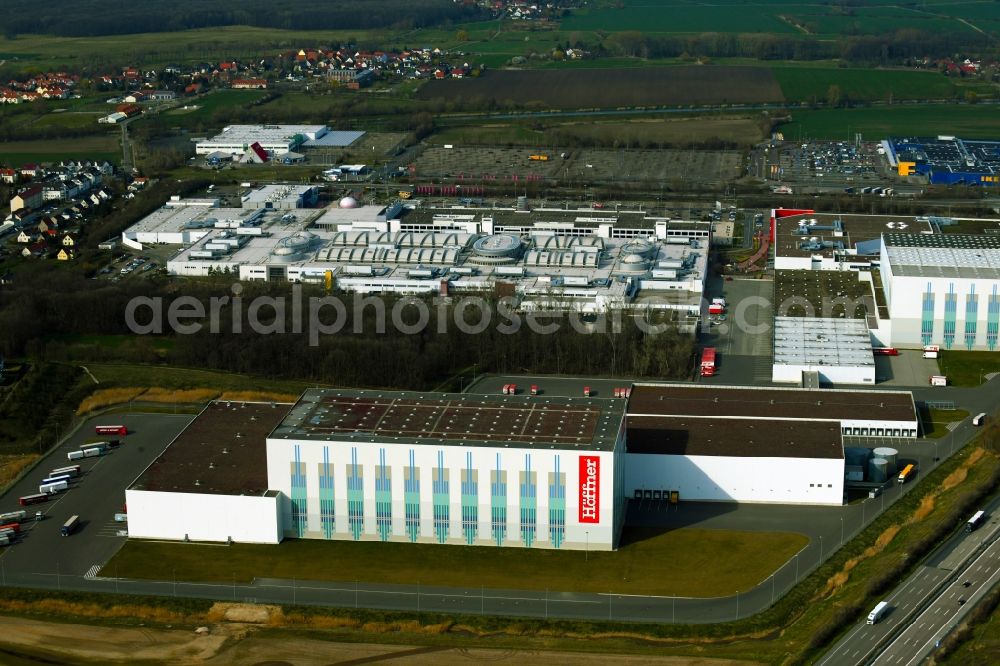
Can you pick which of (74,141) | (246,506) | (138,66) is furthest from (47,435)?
(138,66)

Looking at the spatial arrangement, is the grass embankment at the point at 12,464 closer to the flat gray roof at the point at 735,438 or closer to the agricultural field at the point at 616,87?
the flat gray roof at the point at 735,438

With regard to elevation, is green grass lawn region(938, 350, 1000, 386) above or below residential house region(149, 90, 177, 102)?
below

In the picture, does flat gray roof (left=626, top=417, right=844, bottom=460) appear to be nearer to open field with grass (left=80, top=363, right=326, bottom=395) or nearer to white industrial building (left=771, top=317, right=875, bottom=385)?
white industrial building (left=771, top=317, right=875, bottom=385)

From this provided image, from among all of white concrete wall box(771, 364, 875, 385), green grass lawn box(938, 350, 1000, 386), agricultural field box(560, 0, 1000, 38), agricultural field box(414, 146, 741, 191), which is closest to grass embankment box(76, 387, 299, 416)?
white concrete wall box(771, 364, 875, 385)

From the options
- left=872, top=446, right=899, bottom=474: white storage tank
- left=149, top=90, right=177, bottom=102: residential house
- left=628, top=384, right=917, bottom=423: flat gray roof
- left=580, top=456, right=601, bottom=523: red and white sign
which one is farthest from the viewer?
left=149, top=90, right=177, bottom=102: residential house

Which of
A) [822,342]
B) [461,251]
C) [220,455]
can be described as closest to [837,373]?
[822,342]

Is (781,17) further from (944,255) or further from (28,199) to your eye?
(944,255)
